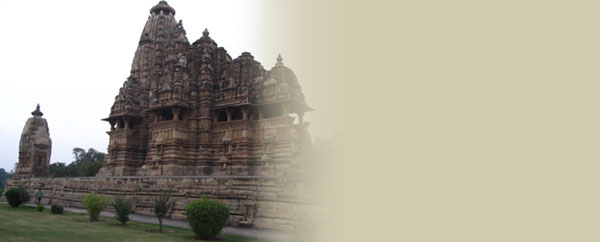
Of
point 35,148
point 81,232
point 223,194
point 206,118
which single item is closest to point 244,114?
point 206,118

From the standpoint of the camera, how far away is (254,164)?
26.6m

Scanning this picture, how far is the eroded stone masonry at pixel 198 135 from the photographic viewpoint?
764 inches

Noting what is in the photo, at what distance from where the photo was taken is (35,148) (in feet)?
114

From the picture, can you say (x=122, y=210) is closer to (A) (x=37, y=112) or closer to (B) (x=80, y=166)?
(A) (x=37, y=112)

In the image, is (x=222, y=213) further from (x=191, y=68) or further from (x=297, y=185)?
(x=191, y=68)

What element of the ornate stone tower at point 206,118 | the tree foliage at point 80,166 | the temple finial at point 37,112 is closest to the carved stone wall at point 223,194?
the ornate stone tower at point 206,118

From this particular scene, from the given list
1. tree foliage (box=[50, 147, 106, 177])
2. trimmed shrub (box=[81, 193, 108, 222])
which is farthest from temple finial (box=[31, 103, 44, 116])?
trimmed shrub (box=[81, 193, 108, 222])

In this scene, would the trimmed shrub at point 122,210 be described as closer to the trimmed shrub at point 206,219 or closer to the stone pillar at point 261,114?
the trimmed shrub at point 206,219

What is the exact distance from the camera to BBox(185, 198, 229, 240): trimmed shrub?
13023mm

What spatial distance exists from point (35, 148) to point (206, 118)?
1740 centimetres

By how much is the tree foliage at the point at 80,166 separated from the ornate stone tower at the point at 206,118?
11274 mm

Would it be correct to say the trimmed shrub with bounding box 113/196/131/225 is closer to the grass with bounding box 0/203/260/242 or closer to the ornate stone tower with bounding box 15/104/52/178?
the grass with bounding box 0/203/260/242

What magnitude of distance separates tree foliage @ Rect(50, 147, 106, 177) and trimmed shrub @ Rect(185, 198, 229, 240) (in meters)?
32.2

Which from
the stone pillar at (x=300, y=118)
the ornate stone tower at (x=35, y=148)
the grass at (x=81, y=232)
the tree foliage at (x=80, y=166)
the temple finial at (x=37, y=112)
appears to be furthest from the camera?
the tree foliage at (x=80, y=166)
